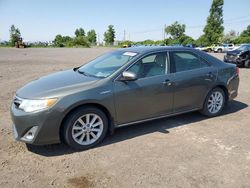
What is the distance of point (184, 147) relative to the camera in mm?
4027

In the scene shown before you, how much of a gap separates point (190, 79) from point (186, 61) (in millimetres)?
380

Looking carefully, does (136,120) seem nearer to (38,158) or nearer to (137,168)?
(137,168)

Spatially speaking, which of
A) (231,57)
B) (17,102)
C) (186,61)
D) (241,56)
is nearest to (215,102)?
(186,61)

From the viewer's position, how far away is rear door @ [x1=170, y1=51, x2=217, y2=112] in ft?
15.7

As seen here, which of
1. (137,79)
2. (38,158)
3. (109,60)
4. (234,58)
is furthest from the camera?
(234,58)

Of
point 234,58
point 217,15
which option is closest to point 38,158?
point 234,58

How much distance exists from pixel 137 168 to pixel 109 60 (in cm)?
→ 227

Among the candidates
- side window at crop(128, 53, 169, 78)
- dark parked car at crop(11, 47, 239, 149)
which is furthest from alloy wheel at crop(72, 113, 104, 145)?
A: side window at crop(128, 53, 169, 78)

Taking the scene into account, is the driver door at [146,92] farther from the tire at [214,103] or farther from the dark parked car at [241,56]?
the dark parked car at [241,56]

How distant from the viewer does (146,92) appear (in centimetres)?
437

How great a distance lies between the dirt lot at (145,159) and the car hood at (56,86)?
87 cm

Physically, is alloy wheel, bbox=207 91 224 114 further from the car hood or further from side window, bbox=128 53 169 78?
the car hood

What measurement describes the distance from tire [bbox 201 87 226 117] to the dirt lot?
424 mm

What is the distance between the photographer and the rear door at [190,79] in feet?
15.7
